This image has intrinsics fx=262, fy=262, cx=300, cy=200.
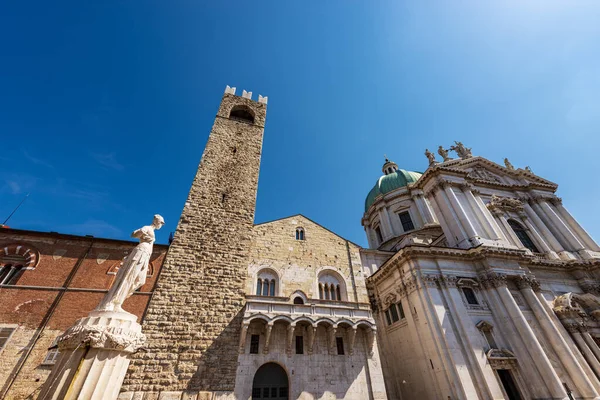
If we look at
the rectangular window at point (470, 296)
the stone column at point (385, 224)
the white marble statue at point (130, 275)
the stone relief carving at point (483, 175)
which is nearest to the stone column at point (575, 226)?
the stone relief carving at point (483, 175)

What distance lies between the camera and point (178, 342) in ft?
40.9

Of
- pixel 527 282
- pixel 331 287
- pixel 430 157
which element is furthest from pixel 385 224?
pixel 331 287

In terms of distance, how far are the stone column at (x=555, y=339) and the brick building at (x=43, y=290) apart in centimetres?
2559

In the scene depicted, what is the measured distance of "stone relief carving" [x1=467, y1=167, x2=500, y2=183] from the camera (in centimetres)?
2883

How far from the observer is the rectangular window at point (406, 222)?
3369 cm

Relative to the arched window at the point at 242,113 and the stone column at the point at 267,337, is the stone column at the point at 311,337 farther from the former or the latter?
the arched window at the point at 242,113

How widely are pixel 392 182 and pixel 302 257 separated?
975 inches

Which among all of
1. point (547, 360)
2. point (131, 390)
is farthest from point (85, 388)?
point (547, 360)

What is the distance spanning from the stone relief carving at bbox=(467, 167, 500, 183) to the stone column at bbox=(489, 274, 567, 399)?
1354 centimetres

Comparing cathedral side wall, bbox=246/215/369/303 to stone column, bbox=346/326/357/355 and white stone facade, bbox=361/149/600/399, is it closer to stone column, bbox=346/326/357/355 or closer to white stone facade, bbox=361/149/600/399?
stone column, bbox=346/326/357/355

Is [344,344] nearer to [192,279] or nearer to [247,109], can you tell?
[192,279]

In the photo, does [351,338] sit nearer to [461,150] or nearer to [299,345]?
[299,345]

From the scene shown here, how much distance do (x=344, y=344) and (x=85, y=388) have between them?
12821mm

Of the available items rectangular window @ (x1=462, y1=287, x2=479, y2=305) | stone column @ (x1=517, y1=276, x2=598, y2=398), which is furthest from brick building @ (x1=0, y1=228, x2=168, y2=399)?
stone column @ (x1=517, y1=276, x2=598, y2=398)
